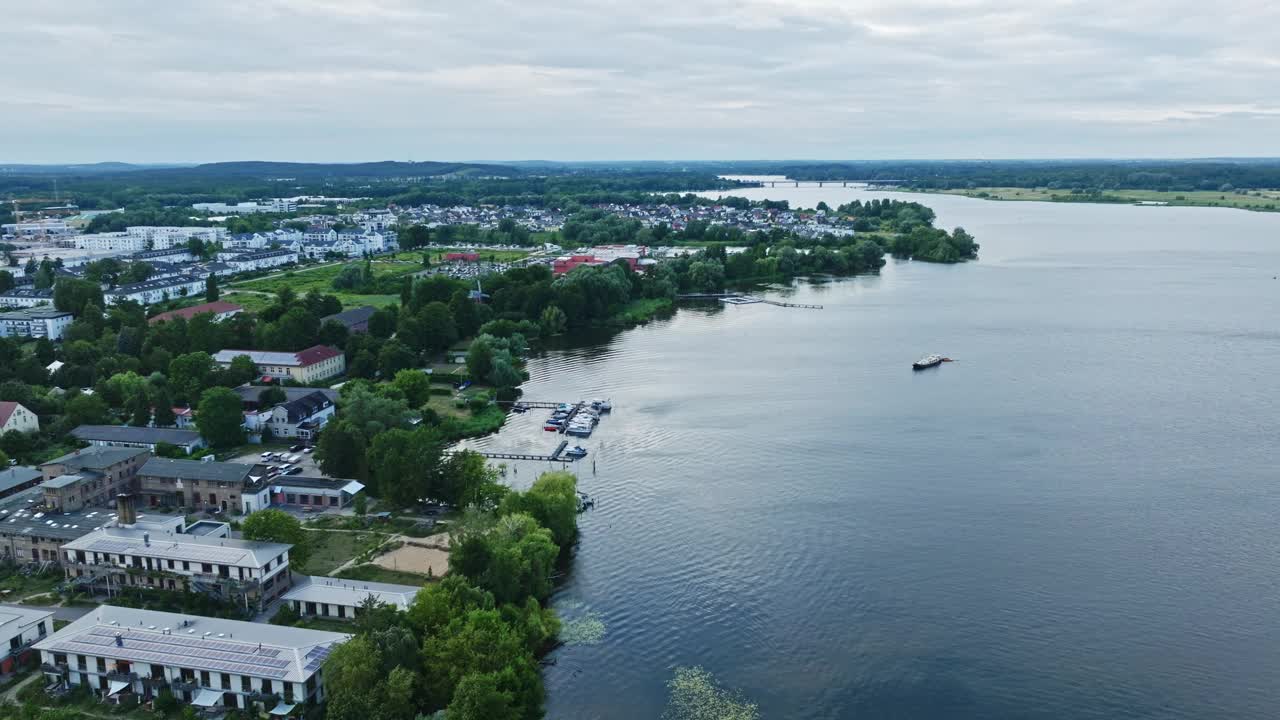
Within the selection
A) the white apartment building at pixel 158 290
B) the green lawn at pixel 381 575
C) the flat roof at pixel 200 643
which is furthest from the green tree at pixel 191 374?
the white apartment building at pixel 158 290

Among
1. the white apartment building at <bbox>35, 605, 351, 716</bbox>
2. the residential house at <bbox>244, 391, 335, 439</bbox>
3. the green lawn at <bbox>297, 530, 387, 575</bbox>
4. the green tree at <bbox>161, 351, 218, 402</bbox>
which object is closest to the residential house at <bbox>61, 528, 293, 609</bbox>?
the green lawn at <bbox>297, 530, 387, 575</bbox>

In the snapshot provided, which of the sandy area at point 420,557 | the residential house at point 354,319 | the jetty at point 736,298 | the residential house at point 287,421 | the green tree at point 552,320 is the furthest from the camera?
the jetty at point 736,298

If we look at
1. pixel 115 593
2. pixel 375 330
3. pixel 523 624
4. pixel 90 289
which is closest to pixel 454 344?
pixel 375 330

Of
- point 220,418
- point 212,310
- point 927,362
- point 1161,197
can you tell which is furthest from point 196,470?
point 1161,197

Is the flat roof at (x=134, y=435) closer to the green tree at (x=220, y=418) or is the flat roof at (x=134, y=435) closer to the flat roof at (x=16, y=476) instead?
the green tree at (x=220, y=418)

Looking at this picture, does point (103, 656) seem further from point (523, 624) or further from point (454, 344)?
point (454, 344)

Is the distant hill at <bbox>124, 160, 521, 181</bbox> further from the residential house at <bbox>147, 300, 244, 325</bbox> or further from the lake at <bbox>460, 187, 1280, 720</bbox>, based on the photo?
the lake at <bbox>460, 187, 1280, 720</bbox>

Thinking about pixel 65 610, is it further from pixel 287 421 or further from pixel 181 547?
pixel 287 421
